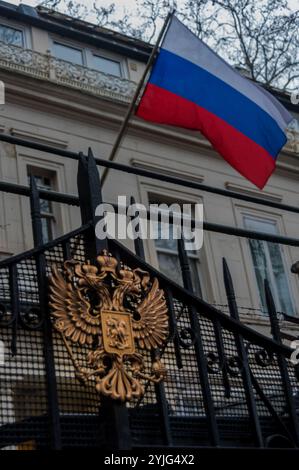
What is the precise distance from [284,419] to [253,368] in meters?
0.28

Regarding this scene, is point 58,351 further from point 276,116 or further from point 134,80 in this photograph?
point 134,80

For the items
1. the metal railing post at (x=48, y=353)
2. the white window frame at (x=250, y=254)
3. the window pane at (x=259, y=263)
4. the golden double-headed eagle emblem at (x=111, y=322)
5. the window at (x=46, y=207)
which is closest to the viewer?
the metal railing post at (x=48, y=353)

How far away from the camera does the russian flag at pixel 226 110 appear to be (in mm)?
6711

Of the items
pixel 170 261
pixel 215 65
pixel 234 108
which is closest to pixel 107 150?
pixel 170 261

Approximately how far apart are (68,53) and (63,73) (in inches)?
46.7

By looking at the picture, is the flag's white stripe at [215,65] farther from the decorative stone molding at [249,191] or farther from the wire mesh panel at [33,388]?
the decorative stone molding at [249,191]

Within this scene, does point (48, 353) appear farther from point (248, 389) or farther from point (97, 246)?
point (248, 389)

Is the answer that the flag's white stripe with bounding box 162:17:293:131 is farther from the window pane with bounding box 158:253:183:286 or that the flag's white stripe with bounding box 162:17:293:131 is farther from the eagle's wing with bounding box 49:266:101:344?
the window pane with bounding box 158:253:183:286

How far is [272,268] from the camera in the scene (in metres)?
18.2

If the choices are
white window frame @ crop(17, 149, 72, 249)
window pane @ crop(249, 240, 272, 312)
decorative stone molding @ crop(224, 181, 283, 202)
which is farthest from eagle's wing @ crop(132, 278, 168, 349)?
decorative stone molding @ crop(224, 181, 283, 202)

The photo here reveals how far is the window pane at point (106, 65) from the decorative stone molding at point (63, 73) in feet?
1.88

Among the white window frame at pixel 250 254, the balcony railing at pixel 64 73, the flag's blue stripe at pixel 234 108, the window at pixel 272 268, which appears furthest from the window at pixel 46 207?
the flag's blue stripe at pixel 234 108

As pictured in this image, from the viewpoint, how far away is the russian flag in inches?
264
